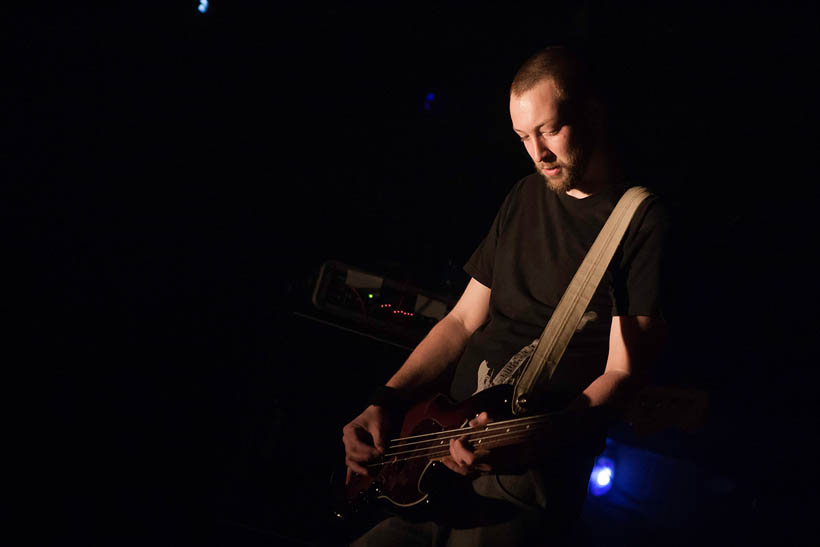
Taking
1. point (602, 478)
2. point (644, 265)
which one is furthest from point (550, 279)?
point (602, 478)

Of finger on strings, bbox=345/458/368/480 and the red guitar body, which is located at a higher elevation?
the red guitar body

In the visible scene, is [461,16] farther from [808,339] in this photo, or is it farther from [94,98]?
[808,339]

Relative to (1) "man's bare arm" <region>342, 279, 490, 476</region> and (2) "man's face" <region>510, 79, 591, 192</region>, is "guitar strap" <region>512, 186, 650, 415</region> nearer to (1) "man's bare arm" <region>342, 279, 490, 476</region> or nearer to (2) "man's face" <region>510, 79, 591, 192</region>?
(2) "man's face" <region>510, 79, 591, 192</region>

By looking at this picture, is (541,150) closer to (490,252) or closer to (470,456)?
(490,252)

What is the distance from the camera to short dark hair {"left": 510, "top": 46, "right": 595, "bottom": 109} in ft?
5.16

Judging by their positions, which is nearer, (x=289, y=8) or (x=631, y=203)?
(x=631, y=203)

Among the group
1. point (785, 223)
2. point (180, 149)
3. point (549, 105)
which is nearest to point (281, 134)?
point (180, 149)

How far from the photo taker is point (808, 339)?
2.76 m

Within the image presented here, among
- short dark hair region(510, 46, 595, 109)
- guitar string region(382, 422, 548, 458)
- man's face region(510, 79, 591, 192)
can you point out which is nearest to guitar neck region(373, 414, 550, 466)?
guitar string region(382, 422, 548, 458)

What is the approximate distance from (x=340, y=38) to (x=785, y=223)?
2.81 m

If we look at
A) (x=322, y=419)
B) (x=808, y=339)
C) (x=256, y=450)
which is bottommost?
(x=256, y=450)

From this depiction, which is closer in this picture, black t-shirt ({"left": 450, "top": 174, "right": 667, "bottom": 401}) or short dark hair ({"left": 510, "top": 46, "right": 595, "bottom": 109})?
black t-shirt ({"left": 450, "top": 174, "right": 667, "bottom": 401})

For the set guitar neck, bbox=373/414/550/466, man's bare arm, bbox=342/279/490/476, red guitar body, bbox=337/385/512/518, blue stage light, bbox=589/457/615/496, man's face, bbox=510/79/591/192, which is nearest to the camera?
guitar neck, bbox=373/414/550/466

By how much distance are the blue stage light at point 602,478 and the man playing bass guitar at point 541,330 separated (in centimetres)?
156
